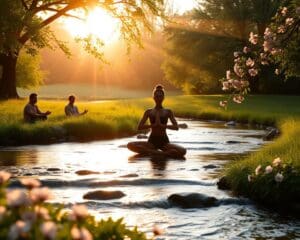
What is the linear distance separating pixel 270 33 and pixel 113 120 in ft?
59.1

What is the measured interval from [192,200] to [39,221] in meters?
7.25

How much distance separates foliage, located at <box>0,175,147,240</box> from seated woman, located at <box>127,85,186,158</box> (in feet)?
38.5

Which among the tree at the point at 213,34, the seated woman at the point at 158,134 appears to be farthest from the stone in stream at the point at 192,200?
the tree at the point at 213,34

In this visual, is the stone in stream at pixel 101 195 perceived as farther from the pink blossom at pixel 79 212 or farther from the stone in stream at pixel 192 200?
the pink blossom at pixel 79 212

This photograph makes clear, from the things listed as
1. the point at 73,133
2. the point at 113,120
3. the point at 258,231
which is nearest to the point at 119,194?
the point at 258,231

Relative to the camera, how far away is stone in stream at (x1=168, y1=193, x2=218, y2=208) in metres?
10.6

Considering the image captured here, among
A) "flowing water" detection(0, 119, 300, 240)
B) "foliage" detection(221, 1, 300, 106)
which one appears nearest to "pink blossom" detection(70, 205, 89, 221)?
Answer: "flowing water" detection(0, 119, 300, 240)

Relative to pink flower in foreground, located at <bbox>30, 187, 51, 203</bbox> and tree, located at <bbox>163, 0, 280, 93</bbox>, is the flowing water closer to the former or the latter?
pink flower in foreground, located at <bbox>30, 187, 51, 203</bbox>

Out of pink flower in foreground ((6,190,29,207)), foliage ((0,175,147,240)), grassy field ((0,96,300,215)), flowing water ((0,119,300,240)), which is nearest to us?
foliage ((0,175,147,240))

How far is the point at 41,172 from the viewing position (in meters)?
14.2

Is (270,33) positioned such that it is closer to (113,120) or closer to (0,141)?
(0,141)

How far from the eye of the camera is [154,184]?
12914 mm

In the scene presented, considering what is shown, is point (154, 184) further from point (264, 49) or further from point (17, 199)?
point (17, 199)

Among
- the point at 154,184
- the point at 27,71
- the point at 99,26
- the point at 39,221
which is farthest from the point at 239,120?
the point at 39,221
